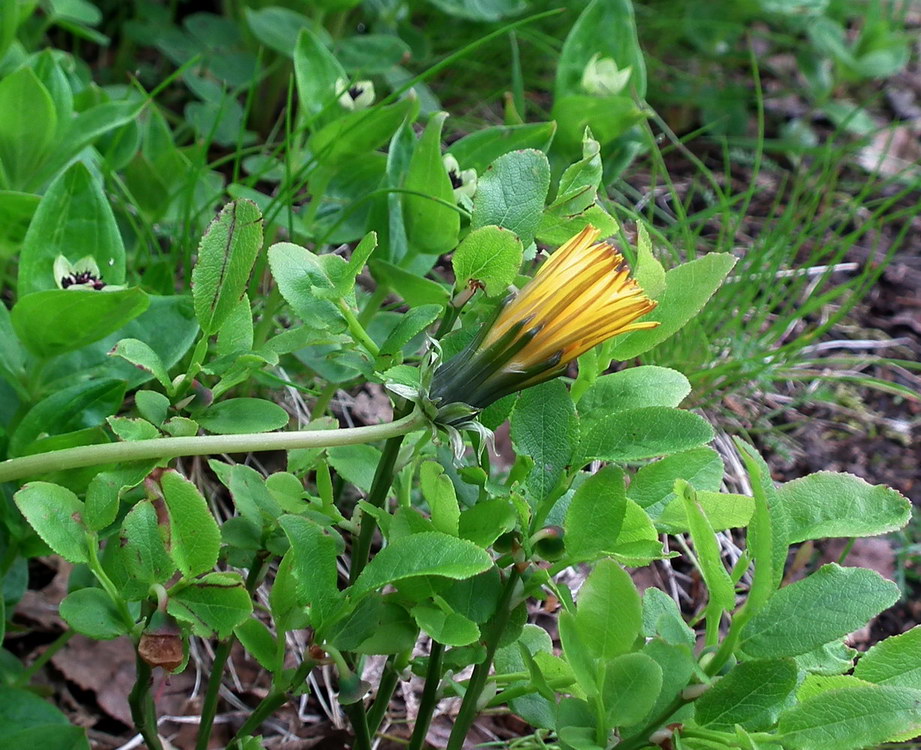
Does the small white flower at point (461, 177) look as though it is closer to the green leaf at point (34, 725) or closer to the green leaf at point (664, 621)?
the green leaf at point (664, 621)

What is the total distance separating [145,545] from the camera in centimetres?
91

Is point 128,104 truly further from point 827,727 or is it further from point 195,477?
point 827,727

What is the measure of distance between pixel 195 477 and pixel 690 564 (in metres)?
0.88

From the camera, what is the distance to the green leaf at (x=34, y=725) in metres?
1.11

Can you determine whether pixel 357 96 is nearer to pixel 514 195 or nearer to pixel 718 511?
pixel 514 195

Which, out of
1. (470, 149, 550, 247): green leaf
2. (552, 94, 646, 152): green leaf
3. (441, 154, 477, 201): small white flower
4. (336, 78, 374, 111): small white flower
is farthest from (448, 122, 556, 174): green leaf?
(470, 149, 550, 247): green leaf

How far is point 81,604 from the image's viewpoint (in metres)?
0.94

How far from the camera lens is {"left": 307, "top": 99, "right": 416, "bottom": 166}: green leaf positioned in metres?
1.46

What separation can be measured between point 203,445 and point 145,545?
0.11 m

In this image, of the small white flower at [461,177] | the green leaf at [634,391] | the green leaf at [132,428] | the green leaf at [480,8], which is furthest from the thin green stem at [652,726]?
the green leaf at [480,8]

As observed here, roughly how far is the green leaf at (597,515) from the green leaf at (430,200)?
498 mm

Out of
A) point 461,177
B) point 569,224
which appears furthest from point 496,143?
point 569,224

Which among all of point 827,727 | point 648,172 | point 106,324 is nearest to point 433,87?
point 648,172

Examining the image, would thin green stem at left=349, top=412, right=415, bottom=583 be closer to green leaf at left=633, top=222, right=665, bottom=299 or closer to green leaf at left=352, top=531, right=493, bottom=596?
green leaf at left=352, top=531, right=493, bottom=596
